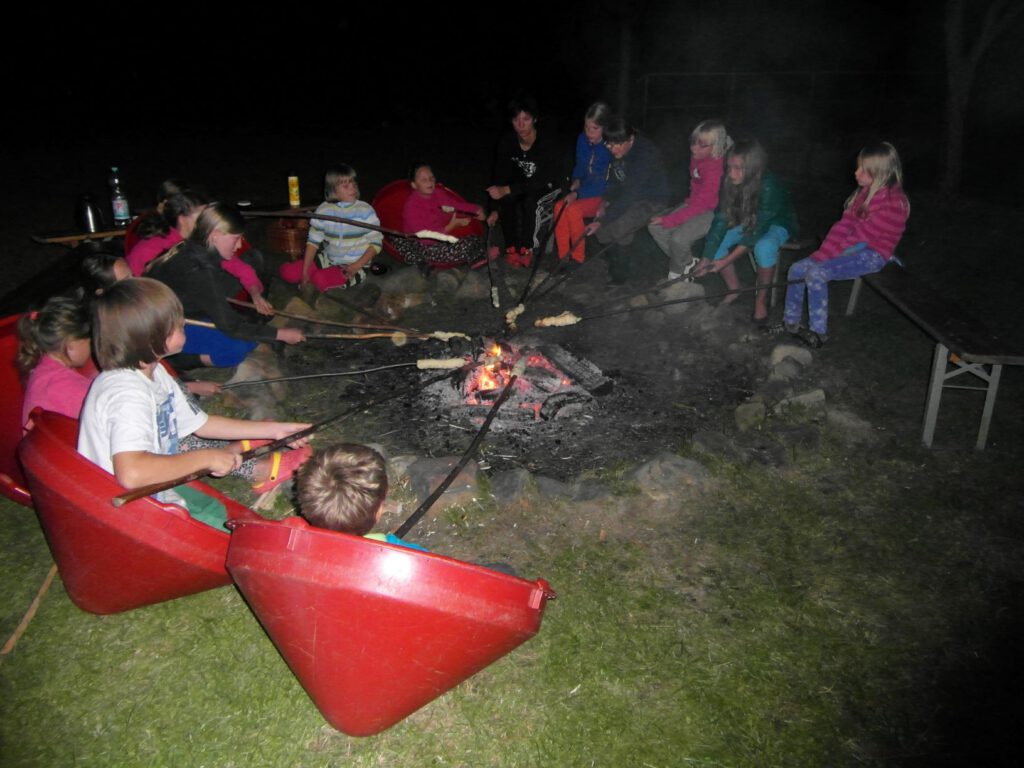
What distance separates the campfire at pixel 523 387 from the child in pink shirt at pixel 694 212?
6.11 feet

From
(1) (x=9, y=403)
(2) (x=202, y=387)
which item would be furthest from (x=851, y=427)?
(1) (x=9, y=403)

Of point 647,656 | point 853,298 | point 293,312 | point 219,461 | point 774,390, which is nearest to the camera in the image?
point 219,461

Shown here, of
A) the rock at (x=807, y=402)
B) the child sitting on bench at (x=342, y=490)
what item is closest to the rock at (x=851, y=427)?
the rock at (x=807, y=402)

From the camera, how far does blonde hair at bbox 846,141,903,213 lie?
5.33 meters

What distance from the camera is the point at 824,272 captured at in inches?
225

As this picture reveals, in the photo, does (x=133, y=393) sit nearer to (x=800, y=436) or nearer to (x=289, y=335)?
(x=289, y=335)

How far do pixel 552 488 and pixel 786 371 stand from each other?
7.65 feet

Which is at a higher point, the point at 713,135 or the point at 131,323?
the point at 713,135

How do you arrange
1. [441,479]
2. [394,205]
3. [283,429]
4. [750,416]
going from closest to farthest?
[283,429] → [441,479] → [750,416] → [394,205]

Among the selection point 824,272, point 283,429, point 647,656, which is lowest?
point 647,656

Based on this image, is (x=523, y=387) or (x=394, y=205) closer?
(x=523, y=387)

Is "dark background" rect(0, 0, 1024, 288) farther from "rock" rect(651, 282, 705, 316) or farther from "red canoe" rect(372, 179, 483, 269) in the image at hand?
"rock" rect(651, 282, 705, 316)

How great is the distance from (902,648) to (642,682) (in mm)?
1263

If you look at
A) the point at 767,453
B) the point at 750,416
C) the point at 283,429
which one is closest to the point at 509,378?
the point at 750,416
